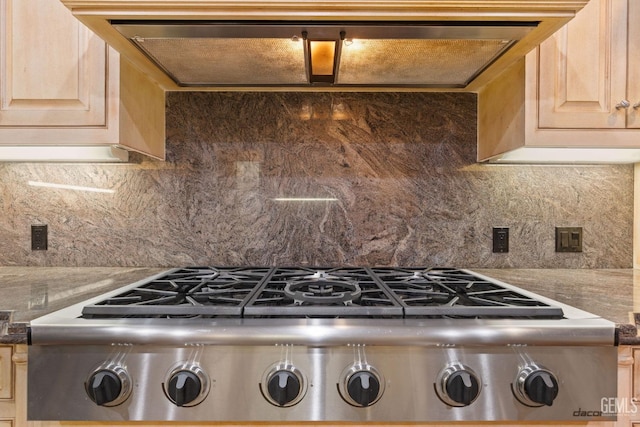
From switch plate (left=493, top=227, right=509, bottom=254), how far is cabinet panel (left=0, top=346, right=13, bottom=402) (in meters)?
1.50

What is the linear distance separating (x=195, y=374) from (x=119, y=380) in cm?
15

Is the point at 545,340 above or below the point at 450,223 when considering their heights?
below

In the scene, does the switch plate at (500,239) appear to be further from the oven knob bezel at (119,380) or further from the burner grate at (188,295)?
the oven knob bezel at (119,380)

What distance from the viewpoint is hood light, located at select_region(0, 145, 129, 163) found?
1.21m

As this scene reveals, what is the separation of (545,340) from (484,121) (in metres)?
0.88

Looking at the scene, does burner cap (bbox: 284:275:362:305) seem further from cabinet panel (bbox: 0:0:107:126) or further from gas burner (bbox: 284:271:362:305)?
cabinet panel (bbox: 0:0:107:126)

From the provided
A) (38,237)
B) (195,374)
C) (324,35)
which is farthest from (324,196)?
(38,237)

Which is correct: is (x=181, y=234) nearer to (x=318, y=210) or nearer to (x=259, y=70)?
(x=318, y=210)

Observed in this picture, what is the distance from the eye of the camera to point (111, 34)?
3.22 feet

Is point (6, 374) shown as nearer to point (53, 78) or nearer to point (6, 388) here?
point (6, 388)

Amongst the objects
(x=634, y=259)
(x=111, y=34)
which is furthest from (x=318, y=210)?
(x=634, y=259)

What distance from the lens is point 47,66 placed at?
1.09 meters

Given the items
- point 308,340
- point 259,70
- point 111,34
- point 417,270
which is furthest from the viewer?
point 417,270

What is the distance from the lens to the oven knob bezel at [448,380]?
0.73 meters
